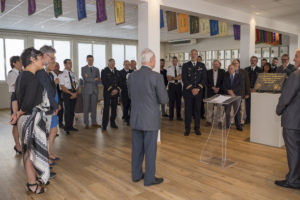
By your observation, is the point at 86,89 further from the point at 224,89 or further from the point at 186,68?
the point at 224,89

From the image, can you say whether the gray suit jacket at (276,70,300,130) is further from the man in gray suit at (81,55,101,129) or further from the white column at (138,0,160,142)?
the man in gray suit at (81,55,101,129)

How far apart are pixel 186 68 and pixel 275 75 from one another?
70.6 inches

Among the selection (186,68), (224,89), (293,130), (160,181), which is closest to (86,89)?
(186,68)

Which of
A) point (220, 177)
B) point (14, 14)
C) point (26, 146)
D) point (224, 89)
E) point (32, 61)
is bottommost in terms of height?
point (220, 177)

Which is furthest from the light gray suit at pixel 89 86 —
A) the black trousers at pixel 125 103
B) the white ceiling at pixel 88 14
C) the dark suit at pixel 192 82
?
the dark suit at pixel 192 82

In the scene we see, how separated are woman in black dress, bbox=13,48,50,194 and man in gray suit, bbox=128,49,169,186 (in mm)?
1039

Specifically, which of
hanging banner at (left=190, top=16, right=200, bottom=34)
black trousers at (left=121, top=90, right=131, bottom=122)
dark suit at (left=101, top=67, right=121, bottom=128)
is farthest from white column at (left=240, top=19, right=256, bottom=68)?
dark suit at (left=101, top=67, right=121, bottom=128)

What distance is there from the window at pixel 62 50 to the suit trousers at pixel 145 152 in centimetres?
1105

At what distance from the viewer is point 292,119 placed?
120 inches

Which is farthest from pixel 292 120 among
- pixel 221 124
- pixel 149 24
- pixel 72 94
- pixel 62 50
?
pixel 62 50

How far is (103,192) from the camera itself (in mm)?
3109

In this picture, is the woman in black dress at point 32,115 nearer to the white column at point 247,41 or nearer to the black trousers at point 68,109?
the black trousers at point 68,109

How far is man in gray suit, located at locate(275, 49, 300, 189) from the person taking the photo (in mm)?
2961

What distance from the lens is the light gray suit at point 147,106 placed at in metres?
3.04
